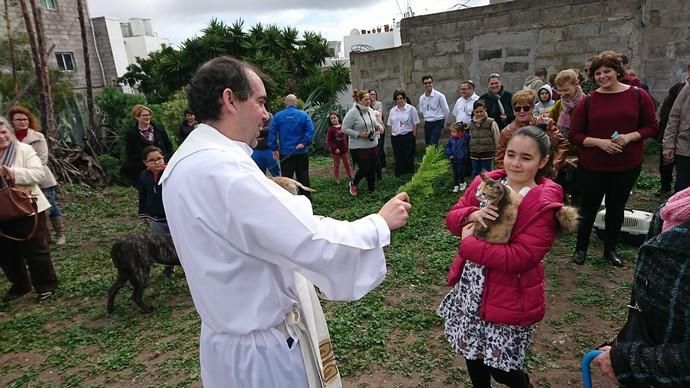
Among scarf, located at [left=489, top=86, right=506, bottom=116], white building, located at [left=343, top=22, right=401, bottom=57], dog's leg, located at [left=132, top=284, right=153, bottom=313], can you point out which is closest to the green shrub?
dog's leg, located at [left=132, top=284, right=153, bottom=313]

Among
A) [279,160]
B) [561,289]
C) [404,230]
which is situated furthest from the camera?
[279,160]

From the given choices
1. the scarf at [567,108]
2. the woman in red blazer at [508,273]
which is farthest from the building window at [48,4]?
the woman in red blazer at [508,273]

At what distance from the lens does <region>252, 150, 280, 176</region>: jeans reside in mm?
7113

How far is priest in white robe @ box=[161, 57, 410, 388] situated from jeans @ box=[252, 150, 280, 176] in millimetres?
5507

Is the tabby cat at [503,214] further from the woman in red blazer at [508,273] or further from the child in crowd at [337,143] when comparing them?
the child in crowd at [337,143]

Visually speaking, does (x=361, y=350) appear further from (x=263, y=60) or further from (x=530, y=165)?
(x=263, y=60)

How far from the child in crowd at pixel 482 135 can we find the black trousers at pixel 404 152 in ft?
5.13

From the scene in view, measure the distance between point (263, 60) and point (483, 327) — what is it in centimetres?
1486

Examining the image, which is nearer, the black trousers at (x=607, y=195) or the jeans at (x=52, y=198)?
the black trousers at (x=607, y=195)

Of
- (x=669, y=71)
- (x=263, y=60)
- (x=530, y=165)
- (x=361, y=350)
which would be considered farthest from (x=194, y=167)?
(x=263, y=60)

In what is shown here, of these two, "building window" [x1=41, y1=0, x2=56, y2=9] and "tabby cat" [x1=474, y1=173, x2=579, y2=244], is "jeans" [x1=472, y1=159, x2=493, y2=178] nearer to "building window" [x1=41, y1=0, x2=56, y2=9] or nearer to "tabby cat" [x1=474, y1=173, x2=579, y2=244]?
"tabby cat" [x1=474, y1=173, x2=579, y2=244]

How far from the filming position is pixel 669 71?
7.67 meters

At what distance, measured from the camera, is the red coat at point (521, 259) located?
2072 mm

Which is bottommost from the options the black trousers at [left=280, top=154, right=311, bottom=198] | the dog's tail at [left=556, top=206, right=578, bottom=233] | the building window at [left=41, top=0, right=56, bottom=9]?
the black trousers at [left=280, top=154, right=311, bottom=198]
